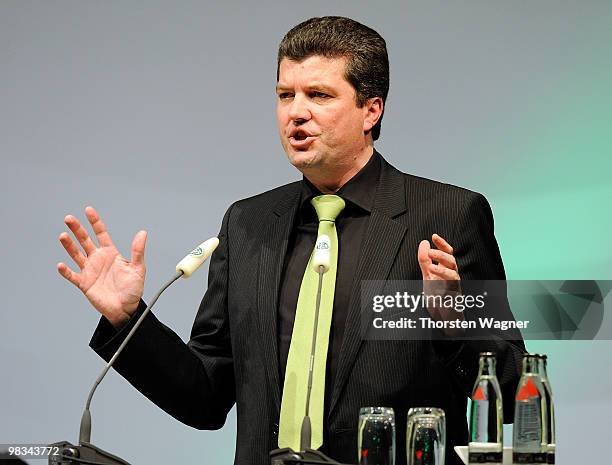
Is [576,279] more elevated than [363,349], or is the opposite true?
[576,279]

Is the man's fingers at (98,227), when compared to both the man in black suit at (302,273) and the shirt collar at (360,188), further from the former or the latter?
the shirt collar at (360,188)

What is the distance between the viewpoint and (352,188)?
10.2 ft

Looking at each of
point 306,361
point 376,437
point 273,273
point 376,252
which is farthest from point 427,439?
point 273,273

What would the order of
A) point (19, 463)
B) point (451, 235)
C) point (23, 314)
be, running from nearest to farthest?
point (19, 463), point (451, 235), point (23, 314)

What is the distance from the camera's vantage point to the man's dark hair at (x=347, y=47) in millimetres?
3092

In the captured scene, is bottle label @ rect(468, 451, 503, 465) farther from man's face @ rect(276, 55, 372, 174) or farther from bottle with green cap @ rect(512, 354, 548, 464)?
man's face @ rect(276, 55, 372, 174)

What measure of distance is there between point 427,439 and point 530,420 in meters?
0.22

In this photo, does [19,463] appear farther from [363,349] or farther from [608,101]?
[608,101]

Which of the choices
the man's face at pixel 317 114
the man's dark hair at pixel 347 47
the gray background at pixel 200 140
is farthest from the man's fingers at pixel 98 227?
the gray background at pixel 200 140

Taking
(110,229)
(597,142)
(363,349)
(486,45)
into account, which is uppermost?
(486,45)

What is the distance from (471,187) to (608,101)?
56 cm

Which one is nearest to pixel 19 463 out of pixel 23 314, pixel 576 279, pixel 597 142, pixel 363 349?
pixel 363 349

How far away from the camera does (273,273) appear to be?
3.01 metres

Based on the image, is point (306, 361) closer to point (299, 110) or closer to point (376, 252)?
point (376, 252)
